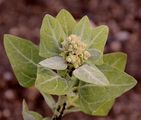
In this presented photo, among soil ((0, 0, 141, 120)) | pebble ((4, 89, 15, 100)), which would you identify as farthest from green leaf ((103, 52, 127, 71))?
pebble ((4, 89, 15, 100))

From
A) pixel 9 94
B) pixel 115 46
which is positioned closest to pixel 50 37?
pixel 9 94

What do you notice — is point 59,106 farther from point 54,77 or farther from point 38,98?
point 38,98

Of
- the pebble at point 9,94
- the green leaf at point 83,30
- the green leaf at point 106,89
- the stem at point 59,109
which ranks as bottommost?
the pebble at point 9,94

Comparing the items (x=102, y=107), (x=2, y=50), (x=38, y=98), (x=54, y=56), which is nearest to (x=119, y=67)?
(x=102, y=107)

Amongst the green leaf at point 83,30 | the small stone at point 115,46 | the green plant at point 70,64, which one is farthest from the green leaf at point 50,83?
the small stone at point 115,46

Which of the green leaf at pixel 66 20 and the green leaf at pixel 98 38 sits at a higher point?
the green leaf at pixel 66 20

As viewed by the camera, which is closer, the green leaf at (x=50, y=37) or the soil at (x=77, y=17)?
the green leaf at (x=50, y=37)

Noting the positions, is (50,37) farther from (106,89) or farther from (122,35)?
(122,35)

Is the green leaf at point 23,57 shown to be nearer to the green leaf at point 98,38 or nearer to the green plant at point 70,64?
the green plant at point 70,64
